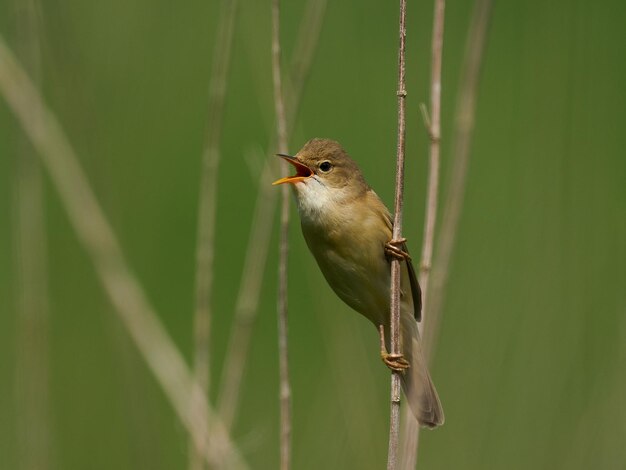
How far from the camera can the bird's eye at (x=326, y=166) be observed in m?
2.98

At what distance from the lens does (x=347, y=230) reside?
2938 millimetres

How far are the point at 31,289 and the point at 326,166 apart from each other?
991mm

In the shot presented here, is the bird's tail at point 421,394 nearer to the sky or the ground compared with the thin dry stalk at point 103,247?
nearer to the ground

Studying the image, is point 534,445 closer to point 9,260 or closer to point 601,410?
point 601,410

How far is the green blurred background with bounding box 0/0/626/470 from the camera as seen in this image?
3.22 meters

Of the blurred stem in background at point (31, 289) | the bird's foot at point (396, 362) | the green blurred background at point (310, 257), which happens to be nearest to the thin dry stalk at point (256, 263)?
the green blurred background at point (310, 257)

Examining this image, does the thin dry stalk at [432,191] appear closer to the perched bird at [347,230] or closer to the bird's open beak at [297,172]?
the perched bird at [347,230]

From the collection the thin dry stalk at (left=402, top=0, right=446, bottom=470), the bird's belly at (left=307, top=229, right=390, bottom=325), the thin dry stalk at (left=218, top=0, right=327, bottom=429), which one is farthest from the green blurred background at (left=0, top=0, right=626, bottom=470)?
the thin dry stalk at (left=402, top=0, right=446, bottom=470)

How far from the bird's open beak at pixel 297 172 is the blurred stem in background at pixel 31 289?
0.79 meters

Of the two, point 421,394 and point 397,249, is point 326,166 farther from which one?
point 421,394

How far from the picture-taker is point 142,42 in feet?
17.7

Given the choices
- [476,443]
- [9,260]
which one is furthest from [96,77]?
[476,443]

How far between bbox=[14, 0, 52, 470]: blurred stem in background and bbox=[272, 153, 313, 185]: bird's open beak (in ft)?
2.59

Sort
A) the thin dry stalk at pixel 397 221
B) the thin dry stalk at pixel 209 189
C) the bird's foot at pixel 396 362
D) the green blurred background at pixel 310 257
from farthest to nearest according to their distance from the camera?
1. the green blurred background at pixel 310 257
2. the thin dry stalk at pixel 209 189
3. the bird's foot at pixel 396 362
4. the thin dry stalk at pixel 397 221
